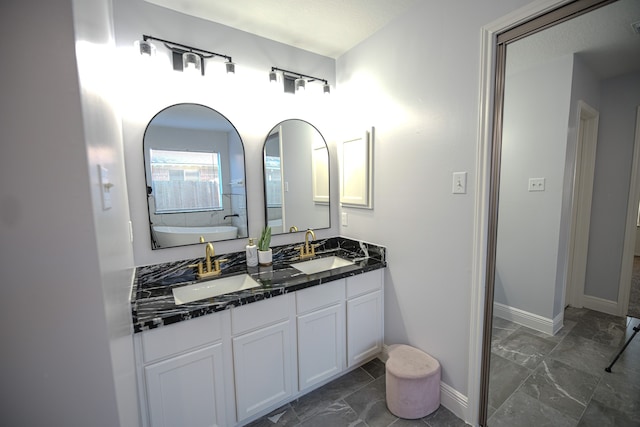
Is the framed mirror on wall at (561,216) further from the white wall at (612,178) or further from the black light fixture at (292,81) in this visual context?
the black light fixture at (292,81)

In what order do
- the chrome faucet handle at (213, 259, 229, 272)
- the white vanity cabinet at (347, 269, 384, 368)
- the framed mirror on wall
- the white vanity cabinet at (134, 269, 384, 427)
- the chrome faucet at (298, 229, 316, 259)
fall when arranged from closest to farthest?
the framed mirror on wall < the white vanity cabinet at (134, 269, 384, 427) < the chrome faucet handle at (213, 259, 229, 272) < the white vanity cabinet at (347, 269, 384, 368) < the chrome faucet at (298, 229, 316, 259)

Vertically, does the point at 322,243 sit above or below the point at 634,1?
below

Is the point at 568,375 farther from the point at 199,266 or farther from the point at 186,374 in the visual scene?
the point at 199,266

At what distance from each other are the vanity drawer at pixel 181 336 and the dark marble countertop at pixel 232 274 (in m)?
0.05

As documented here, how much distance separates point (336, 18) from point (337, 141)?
898mm

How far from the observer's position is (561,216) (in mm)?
1350

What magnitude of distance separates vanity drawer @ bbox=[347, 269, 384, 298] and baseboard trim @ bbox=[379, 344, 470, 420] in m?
0.72

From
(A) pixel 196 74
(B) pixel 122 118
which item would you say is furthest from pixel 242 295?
(A) pixel 196 74

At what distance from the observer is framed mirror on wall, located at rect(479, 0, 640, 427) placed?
1.15 m

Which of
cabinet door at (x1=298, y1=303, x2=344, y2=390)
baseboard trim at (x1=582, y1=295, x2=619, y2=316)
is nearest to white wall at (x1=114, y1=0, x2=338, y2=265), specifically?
cabinet door at (x1=298, y1=303, x2=344, y2=390)

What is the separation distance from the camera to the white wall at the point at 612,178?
112 centimetres

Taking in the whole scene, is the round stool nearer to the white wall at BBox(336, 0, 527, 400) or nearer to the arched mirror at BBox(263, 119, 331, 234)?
the white wall at BBox(336, 0, 527, 400)

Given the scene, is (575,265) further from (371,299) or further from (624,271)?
(371,299)

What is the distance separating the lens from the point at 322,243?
2.35m
